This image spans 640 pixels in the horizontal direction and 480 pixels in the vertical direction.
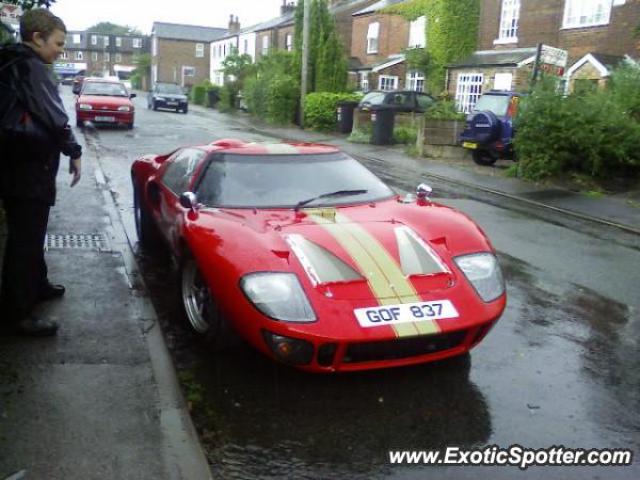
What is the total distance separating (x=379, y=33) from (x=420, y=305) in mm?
37050

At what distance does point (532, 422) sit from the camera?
135 inches

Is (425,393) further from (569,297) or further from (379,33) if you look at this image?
(379,33)

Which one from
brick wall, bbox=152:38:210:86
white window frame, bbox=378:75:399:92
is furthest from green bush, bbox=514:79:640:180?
brick wall, bbox=152:38:210:86

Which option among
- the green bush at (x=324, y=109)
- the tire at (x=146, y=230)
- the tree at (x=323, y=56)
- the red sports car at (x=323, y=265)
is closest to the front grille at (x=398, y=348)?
the red sports car at (x=323, y=265)

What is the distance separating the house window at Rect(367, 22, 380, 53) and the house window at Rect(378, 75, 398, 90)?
3.14m

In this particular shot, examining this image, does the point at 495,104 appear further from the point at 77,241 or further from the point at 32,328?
the point at 32,328

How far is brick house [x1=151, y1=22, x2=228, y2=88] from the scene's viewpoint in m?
72.5

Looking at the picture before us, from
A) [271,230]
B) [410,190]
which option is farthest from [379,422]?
[410,190]

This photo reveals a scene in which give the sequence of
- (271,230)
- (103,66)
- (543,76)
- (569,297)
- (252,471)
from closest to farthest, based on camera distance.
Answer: (252,471) < (271,230) < (569,297) < (543,76) < (103,66)

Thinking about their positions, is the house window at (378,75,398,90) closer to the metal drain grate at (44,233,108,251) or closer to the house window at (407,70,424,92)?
the house window at (407,70,424,92)

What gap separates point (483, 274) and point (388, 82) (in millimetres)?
33666

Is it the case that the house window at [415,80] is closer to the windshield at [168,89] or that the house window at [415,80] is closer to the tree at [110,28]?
the windshield at [168,89]

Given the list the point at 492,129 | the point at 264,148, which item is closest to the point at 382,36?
the point at 492,129

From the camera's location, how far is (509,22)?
27.6 meters
